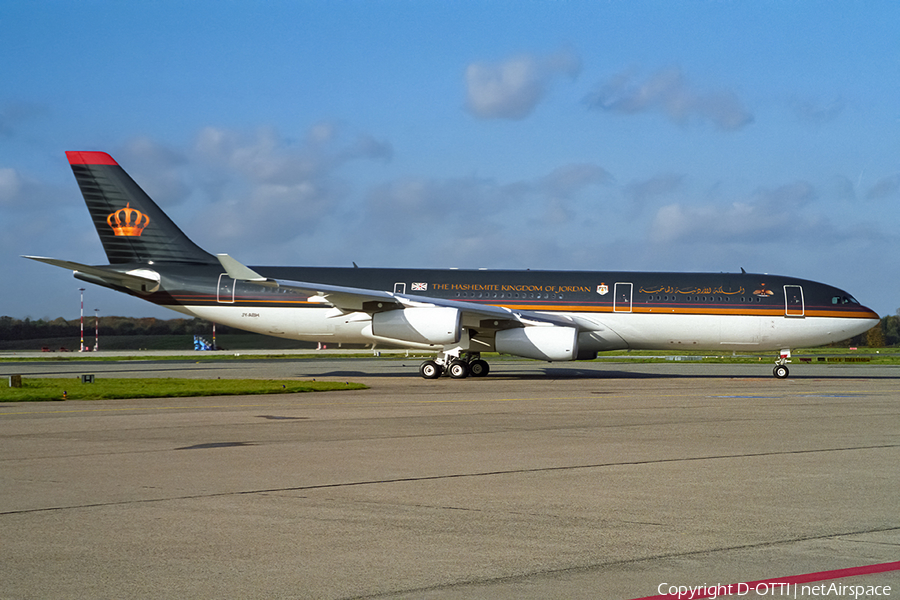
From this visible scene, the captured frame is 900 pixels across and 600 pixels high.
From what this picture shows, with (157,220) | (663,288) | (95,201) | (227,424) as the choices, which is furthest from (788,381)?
(95,201)

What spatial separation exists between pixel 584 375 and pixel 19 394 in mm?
19080

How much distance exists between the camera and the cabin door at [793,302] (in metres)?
27.8

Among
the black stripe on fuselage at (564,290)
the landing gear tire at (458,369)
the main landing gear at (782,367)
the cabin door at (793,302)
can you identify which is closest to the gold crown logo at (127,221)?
the black stripe on fuselage at (564,290)

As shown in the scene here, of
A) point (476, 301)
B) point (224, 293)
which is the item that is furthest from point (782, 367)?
point (224, 293)

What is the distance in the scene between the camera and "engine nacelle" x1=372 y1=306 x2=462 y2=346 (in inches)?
1019

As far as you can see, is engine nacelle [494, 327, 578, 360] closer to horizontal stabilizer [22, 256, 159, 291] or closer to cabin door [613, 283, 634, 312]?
cabin door [613, 283, 634, 312]

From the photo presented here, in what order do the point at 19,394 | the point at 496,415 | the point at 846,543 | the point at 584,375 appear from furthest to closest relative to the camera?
the point at 584,375, the point at 19,394, the point at 496,415, the point at 846,543

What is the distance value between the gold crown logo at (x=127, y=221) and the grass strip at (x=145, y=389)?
7117 millimetres

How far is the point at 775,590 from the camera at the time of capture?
459 centimetres

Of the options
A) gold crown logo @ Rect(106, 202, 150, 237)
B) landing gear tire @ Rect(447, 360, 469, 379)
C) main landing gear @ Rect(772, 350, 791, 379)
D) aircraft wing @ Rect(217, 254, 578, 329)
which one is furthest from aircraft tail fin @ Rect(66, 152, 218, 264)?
main landing gear @ Rect(772, 350, 791, 379)

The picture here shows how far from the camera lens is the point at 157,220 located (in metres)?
29.0

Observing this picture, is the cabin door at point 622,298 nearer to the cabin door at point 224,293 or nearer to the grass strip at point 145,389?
the grass strip at point 145,389

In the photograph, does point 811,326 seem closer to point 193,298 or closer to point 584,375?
point 584,375

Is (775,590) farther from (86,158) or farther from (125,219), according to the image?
(86,158)
